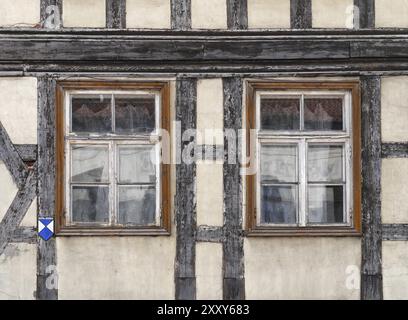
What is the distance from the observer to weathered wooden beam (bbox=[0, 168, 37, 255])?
8.83 metres

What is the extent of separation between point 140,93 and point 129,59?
281 millimetres

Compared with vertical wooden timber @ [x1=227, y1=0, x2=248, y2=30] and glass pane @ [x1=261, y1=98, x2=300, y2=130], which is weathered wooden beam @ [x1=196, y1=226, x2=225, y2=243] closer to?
glass pane @ [x1=261, y1=98, x2=300, y2=130]

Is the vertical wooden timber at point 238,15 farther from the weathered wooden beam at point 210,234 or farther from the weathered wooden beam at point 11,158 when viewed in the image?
the weathered wooden beam at point 11,158

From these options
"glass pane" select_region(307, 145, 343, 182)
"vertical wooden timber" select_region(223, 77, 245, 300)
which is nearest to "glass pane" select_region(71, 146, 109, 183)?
"vertical wooden timber" select_region(223, 77, 245, 300)

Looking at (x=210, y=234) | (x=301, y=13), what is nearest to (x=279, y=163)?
(x=210, y=234)

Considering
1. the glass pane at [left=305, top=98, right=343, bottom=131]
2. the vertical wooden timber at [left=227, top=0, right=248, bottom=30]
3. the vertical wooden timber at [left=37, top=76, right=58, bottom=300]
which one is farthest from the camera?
the glass pane at [left=305, top=98, right=343, bottom=131]

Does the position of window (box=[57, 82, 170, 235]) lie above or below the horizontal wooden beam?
below

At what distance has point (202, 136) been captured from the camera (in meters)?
8.91

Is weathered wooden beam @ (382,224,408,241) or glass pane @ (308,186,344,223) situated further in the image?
glass pane @ (308,186,344,223)

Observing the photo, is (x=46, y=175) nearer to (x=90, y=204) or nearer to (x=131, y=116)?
(x=90, y=204)

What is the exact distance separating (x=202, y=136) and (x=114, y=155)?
71 cm

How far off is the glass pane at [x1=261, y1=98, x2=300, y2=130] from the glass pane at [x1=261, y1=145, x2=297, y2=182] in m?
0.17

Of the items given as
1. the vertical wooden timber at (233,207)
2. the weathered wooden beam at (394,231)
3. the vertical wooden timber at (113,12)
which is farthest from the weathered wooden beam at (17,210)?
the weathered wooden beam at (394,231)

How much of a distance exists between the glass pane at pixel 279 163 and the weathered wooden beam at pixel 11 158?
1.89m
